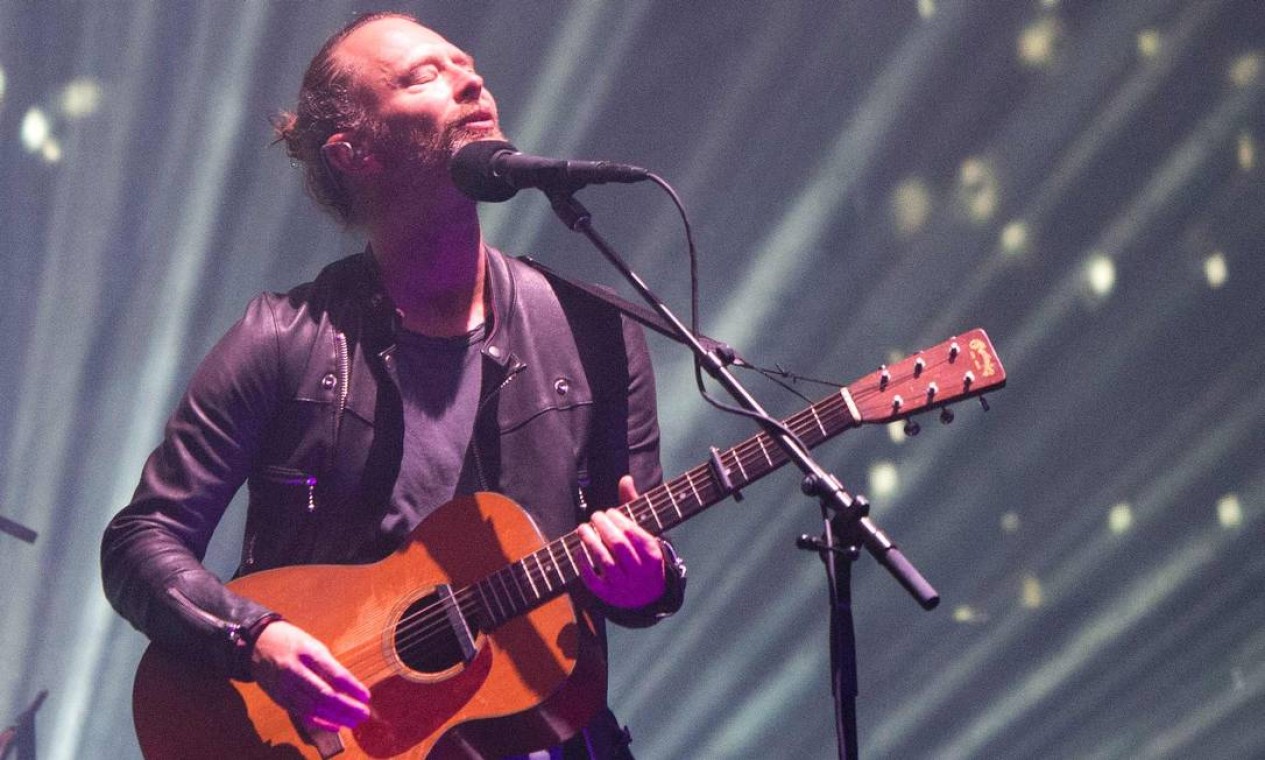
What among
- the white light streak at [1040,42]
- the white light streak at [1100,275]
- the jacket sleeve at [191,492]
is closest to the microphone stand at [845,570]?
the jacket sleeve at [191,492]

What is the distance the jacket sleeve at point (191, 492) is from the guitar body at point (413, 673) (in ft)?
0.30

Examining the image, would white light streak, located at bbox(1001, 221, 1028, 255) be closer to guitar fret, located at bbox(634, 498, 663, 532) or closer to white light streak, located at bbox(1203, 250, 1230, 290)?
white light streak, located at bbox(1203, 250, 1230, 290)

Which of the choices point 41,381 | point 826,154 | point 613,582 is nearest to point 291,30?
point 41,381

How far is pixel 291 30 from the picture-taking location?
12.5ft

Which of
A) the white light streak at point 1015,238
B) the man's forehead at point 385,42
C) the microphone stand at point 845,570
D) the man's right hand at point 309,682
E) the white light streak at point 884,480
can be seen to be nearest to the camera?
the microphone stand at point 845,570

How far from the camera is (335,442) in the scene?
94.3 inches

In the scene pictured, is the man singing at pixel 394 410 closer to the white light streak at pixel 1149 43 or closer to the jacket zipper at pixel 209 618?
the jacket zipper at pixel 209 618

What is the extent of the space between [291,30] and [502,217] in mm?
903

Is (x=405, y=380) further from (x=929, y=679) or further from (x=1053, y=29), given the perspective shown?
(x=1053, y=29)

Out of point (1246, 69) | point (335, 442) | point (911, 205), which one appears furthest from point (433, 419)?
point (1246, 69)

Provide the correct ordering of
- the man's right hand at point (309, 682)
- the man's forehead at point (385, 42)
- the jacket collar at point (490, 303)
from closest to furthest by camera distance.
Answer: the man's right hand at point (309, 682) < the jacket collar at point (490, 303) < the man's forehead at point (385, 42)

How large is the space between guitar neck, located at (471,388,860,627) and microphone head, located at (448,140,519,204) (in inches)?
23.8

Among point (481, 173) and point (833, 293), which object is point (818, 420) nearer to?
point (481, 173)

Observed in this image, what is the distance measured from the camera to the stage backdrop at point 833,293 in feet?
11.0
